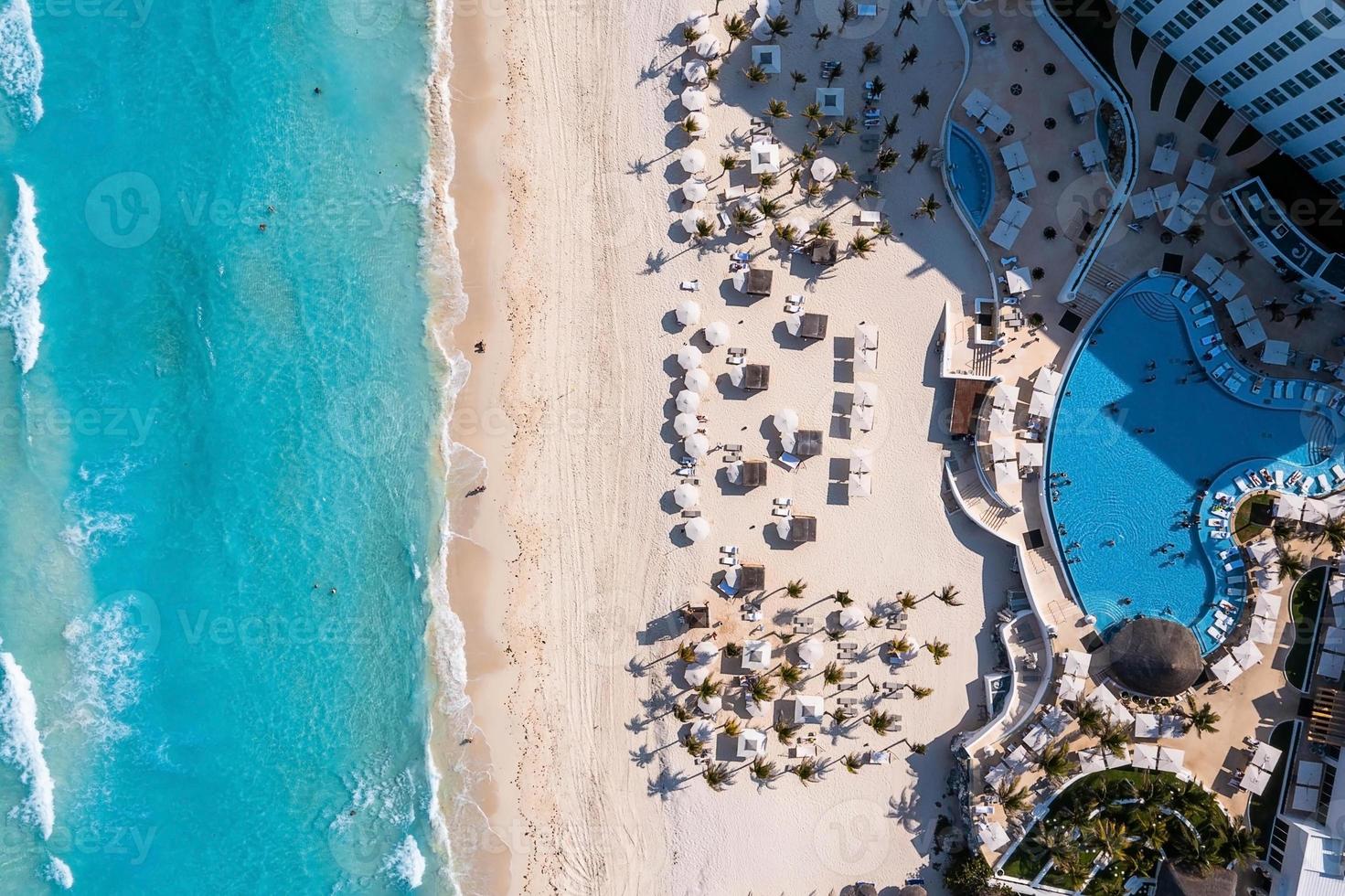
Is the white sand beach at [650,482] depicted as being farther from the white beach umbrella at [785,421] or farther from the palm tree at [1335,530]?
the palm tree at [1335,530]

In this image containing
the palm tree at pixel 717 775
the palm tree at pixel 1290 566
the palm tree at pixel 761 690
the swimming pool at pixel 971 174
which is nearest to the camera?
the palm tree at pixel 1290 566

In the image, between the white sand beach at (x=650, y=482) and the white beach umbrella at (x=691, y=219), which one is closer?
the white sand beach at (x=650, y=482)

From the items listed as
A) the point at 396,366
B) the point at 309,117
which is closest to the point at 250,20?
the point at 309,117

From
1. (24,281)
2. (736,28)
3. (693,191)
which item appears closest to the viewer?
(736,28)

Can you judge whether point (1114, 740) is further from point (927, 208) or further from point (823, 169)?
point (823, 169)

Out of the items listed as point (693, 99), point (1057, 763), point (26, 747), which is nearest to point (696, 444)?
point (693, 99)

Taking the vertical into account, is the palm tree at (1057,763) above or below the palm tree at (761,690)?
below

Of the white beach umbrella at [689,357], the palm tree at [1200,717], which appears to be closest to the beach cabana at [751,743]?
the white beach umbrella at [689,357]
